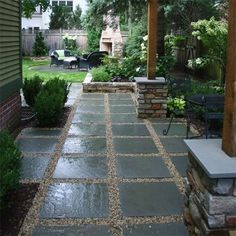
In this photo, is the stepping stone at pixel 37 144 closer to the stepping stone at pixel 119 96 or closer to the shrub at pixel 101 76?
the stepping stone at pixel 119 96

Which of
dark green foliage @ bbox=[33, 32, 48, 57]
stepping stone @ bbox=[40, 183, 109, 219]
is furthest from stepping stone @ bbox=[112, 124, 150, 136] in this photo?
dark green foliage @ bbox=[33, 32, 48, 57]

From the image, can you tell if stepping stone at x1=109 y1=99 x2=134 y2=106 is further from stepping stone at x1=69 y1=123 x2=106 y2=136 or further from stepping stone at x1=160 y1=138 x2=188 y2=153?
stepping stone at x1=160 y1=138 x2=188 y2=153

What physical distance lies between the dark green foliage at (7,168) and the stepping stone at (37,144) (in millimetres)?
1433

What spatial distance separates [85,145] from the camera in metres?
5.27

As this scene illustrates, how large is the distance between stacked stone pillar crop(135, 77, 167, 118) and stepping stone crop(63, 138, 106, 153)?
1.56m

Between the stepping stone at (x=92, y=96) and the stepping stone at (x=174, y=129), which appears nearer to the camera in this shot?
the stepping stone at (x=174, y=129)

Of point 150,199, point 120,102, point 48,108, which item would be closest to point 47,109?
point 48,108

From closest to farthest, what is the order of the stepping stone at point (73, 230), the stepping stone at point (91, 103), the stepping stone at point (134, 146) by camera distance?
the stepping stone at point (73, 230) < the stepping stone at point (134, 146) < the stepping stone at point (91, 103)

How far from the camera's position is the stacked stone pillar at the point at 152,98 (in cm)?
680

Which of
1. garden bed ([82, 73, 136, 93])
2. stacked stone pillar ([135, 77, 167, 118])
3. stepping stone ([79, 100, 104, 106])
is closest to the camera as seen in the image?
stacked stone pillar ([135, 77, 167, 118])

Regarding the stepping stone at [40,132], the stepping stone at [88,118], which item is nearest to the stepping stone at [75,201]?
the stepping stone at [40,132]

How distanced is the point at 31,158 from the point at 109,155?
36.7 inches

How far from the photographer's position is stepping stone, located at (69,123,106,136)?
5922 mm

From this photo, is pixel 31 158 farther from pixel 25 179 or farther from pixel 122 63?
pixel 122 63
